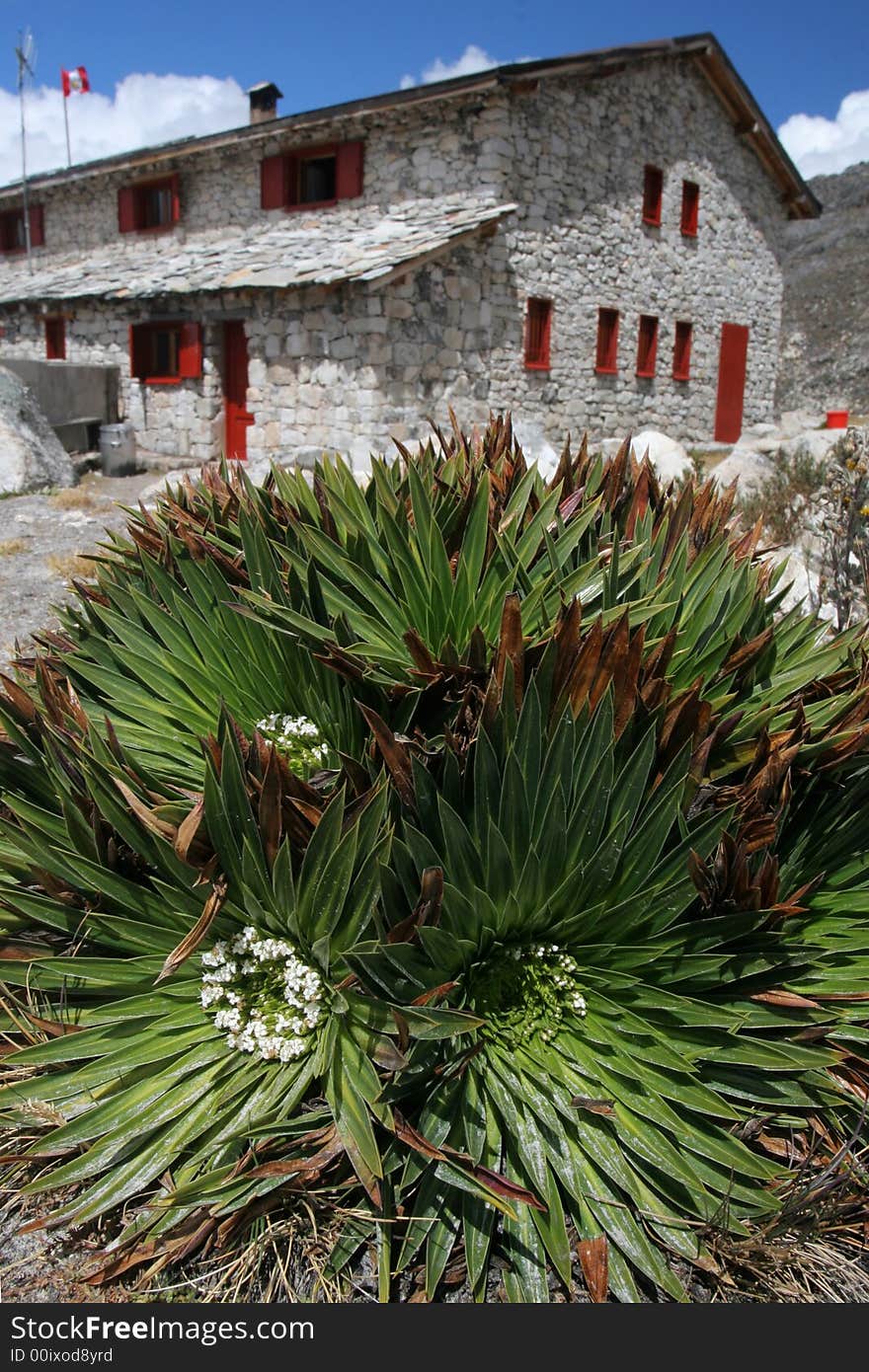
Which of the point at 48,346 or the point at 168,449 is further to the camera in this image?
the point at 48,346

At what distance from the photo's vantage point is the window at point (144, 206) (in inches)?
752

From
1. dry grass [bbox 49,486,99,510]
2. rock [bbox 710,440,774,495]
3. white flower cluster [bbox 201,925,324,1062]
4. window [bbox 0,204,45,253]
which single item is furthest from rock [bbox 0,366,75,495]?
white flower cluster [bbox 201,925,324,1062]

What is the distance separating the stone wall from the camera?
13.5 meters

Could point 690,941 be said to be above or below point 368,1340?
above

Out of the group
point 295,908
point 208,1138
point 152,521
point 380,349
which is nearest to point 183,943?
point 295,908

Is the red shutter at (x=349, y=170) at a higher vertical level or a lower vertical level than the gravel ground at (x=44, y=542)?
higher

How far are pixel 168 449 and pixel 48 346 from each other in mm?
4927

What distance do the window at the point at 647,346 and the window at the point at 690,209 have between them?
1.97m

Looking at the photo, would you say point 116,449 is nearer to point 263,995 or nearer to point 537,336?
point 537,336

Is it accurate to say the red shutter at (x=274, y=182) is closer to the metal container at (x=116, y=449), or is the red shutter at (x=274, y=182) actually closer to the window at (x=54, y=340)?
the window at (x=54, y=340)

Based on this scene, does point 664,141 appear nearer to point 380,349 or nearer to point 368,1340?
point 380,349

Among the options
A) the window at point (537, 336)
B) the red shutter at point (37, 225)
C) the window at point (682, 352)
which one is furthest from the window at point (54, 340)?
the window at point (682, 352)

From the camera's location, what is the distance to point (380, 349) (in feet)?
42.4

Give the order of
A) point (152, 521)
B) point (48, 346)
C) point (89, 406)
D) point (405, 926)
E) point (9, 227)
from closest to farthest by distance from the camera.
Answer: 1. point (405, 926)
2. point (152, 521)
3. point (89, 406)
4. point (48, 346)
5. point (9, 227)
